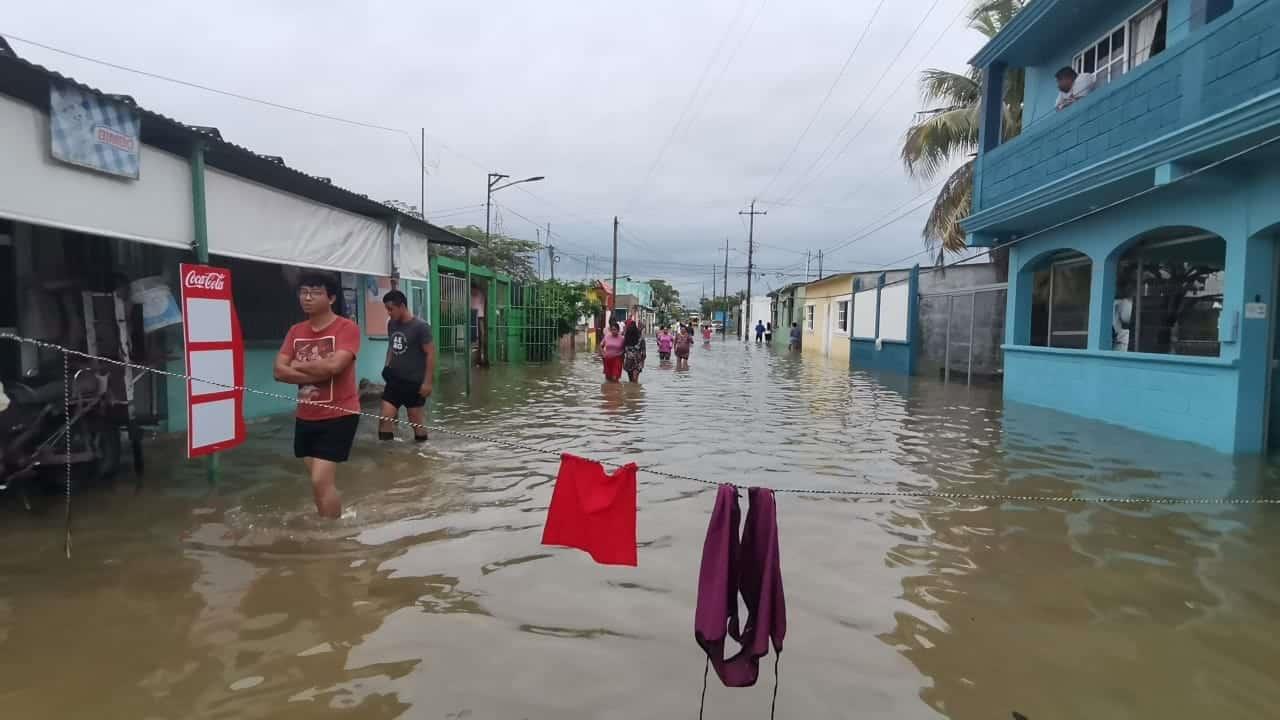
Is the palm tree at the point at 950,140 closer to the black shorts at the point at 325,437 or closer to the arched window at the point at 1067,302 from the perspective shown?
the arched window at the point at 1067,302

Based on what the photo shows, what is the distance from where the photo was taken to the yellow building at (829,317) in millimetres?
28219

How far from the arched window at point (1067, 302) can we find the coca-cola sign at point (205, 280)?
12.4 m

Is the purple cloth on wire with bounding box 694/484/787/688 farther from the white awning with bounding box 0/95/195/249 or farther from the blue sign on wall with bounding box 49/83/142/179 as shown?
the blue sign on wall with bounding box 49/83/142/179

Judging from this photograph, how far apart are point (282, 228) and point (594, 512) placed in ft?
17.2

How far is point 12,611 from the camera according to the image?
3.53m

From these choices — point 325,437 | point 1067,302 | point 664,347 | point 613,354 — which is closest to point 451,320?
point 613,354

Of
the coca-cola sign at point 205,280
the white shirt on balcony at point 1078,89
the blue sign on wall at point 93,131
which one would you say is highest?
the white shirt on balcony at point 1078,89

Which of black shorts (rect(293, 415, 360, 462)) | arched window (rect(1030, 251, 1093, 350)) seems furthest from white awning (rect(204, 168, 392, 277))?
arched window (rect(1030, 251, 1093, 350))

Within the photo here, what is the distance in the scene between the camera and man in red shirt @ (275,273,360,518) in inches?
180

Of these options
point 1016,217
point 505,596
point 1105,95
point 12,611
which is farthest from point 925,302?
point 12,611

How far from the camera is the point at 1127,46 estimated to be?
10477 millimetres

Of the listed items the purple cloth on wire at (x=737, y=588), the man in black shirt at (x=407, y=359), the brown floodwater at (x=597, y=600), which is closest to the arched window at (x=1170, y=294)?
the brown floodwater at (x=597, y=600)

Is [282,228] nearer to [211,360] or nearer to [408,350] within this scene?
[408,350]

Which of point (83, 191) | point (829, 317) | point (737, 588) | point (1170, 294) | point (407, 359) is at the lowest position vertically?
point (737, 588)
